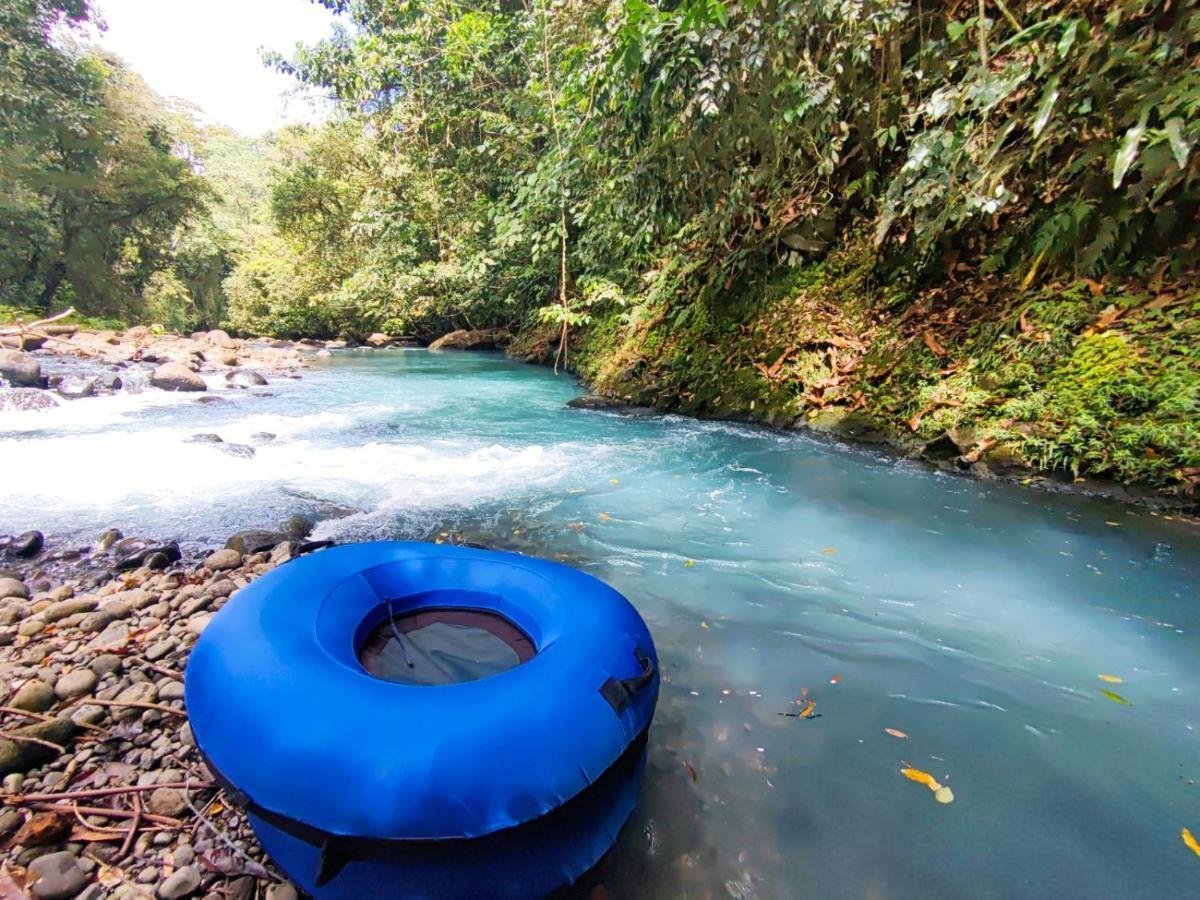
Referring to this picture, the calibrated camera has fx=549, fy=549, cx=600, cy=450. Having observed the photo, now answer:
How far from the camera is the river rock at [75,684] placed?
6.56ft

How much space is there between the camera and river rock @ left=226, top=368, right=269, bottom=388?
32.7 ft

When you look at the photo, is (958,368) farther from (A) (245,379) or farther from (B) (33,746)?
(A) (245,379)

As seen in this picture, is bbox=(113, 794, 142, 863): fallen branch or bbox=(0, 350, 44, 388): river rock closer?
bbox=(113, 794, 142, 863): fallen branch

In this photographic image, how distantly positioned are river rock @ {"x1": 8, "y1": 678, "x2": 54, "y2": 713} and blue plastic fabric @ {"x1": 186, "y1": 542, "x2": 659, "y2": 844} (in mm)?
911

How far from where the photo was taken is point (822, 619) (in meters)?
2.79

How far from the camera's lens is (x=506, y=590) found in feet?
6.66

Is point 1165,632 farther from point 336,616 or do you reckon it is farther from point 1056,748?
point 336,616

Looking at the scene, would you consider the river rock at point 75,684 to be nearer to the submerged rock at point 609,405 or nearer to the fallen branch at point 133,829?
the fallen branch at point 133,829

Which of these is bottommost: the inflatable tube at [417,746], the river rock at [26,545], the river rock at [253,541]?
the river rock at [26,545]

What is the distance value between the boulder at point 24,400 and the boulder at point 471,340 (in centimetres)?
1078

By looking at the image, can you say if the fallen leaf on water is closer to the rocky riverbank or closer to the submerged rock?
the rocky riverbank

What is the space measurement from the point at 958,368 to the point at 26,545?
732cm

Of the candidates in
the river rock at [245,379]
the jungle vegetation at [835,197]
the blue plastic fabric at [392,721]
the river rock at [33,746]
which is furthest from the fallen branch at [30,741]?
the river rock at [245,379]

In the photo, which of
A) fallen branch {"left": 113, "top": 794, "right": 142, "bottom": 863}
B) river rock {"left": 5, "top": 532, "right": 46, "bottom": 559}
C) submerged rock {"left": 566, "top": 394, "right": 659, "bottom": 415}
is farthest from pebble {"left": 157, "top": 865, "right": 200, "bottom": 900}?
submerged rock {"left": 566, "top": 394, "right": 659, "bottom": 415}
